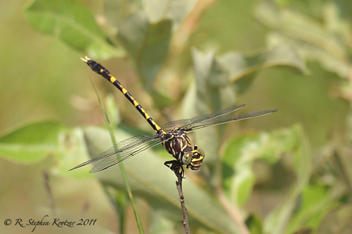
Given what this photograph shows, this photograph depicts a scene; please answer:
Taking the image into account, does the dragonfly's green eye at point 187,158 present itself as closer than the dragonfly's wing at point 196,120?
Yes

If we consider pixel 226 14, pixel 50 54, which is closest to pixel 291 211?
pixel 226 14

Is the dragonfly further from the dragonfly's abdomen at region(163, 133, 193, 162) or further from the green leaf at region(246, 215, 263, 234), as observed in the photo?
the green leaf at region(246, 215, 263, 234)

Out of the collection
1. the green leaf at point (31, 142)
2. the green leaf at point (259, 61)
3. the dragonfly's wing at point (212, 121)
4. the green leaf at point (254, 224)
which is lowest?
the green leaf at point (254, 224)

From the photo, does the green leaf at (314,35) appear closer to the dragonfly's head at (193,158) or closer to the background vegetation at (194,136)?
the background vegetation at (194,136)

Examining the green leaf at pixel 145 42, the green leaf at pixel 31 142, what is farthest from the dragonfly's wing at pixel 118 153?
the green leaf at pixel 31 142

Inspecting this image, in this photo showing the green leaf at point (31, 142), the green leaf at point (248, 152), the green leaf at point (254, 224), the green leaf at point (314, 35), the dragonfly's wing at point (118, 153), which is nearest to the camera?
the dragonfly's wing at point (118, 153)

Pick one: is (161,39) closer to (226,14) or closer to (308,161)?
(308,161)
